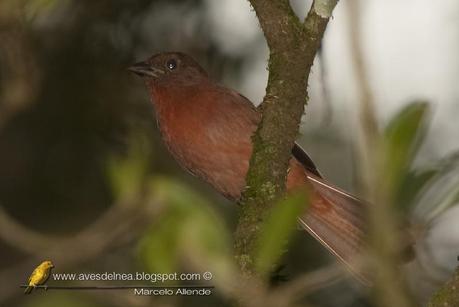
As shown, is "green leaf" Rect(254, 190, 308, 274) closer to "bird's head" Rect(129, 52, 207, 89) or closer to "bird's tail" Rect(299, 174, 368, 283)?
"bird's tail" Rect(299, 174, 368, 283)

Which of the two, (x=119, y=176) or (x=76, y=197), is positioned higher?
(x=119, y=176)

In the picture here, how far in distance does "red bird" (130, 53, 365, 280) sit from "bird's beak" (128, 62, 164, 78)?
234 mm

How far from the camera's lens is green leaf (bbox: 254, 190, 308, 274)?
2.29 m

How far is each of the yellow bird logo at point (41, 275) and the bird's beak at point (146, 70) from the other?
1.78 metres

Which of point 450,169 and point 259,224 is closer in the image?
point 450,169

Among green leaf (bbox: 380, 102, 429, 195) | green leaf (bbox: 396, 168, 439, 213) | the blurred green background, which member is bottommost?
the blurred green background

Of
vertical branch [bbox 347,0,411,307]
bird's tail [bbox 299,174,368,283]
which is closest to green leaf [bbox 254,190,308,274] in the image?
vertical branch [bbox 347,0,411,307]

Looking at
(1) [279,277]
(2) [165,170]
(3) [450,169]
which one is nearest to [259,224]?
(1) [279,277]

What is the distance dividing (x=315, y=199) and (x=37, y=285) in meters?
1.80

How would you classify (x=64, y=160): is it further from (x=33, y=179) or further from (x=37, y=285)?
(x=37, y=285)

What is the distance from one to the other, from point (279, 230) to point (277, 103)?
1023 mm

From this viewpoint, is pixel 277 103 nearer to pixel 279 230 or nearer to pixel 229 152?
pixel 279 230

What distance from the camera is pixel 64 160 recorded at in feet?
20.2

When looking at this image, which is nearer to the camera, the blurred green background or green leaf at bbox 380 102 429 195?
green leaf at bbox 380 102 429 195
